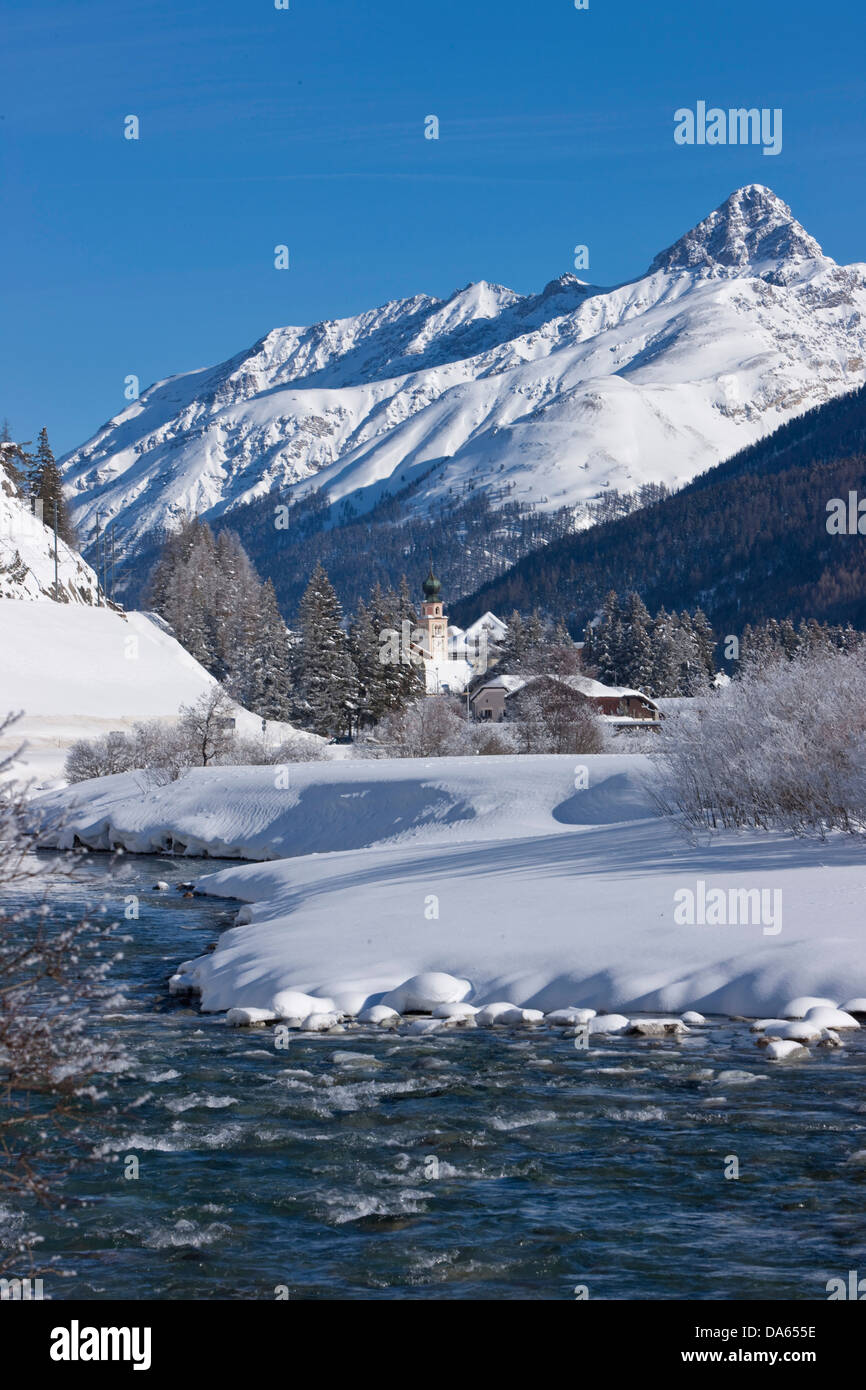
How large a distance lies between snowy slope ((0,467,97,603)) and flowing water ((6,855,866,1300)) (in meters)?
90.2

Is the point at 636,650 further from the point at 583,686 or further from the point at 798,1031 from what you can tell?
the point at 798,1031

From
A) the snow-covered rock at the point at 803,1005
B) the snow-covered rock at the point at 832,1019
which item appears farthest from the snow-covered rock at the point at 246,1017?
the snow-covered rock at the point at 832,1019

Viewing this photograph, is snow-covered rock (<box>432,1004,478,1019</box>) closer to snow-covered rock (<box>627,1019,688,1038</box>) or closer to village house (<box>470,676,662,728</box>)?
snow-covered rock (<box>627,1019,688,1038</box>)

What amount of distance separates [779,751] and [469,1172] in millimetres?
16608

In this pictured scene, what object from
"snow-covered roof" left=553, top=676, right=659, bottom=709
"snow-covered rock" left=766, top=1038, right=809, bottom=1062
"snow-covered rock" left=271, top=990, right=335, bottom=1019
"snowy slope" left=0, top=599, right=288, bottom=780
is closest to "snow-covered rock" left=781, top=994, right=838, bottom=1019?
"snow-covered rock" left=766, top=1038, right=809, bottom=1062

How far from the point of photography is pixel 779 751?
2666 centimetres

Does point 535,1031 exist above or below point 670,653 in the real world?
below

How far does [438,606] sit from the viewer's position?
134 metres

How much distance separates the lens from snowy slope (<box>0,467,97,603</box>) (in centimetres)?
10081

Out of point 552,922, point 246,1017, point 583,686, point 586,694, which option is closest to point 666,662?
point 583,686

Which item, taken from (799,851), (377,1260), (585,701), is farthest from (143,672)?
(377,1260)

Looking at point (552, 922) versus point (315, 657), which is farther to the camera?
point (315, 657)
